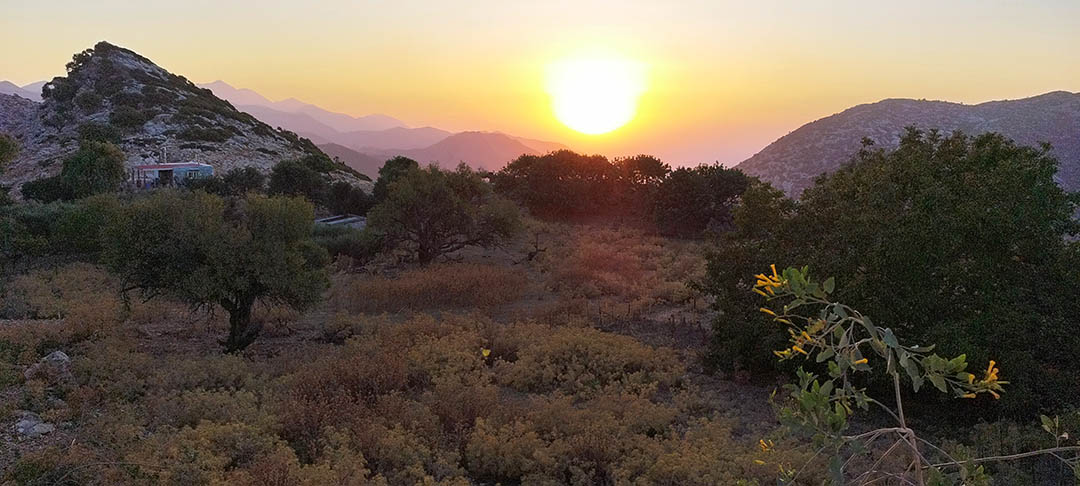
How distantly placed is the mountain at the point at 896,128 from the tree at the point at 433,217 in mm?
23830

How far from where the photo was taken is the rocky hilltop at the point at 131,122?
164ft

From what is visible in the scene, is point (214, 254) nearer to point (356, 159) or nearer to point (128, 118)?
point (128, 118)

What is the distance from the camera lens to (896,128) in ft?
154

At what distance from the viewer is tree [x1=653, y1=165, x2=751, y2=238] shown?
33250mm

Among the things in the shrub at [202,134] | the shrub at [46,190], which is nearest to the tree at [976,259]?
the shrub at [46,190]

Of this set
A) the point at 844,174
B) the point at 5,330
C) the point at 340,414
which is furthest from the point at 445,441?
the point at 5,330

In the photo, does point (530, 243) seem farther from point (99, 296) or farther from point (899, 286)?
point (899, 286)

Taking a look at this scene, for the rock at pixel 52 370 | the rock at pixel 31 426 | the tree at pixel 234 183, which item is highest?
the tree at pixel 234 183

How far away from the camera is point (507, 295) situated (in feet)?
59.4

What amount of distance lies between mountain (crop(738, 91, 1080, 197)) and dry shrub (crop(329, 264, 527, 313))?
90.3ft

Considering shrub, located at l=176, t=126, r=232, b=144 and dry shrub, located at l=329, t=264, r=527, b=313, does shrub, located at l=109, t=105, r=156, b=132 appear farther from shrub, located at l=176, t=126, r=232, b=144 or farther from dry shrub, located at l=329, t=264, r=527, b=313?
dry shrub, located at l=329, t=264, r=527, b=313

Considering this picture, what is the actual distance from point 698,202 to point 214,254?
2620 cm

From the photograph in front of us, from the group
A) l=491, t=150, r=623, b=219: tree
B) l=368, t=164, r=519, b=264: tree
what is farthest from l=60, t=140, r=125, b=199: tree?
l=491, t=150, r=623, b=219: tree

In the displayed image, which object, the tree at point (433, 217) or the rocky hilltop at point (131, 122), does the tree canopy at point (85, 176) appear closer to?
the rocky hilltop at point (131, 122)
